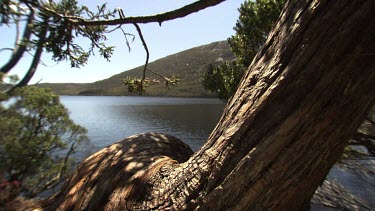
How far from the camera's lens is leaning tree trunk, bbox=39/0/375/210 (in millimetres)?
1861

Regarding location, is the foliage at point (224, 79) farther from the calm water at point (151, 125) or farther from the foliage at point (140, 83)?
the calm water at point (151, 125)

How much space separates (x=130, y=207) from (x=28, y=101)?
12.9 meters

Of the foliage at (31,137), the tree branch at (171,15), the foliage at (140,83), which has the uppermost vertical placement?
the tree branch at (171,15)

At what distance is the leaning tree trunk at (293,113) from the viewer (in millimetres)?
1861

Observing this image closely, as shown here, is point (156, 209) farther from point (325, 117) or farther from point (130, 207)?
point (325, 117)

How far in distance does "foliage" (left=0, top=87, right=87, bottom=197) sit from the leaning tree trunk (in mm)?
12375

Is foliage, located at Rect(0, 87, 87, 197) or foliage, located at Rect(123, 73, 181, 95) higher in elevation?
foliage, located at Rect(123, 73, 181, 95)

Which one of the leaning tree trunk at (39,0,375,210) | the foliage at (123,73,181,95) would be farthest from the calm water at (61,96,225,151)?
the leaning tree trunk at (39,0,375,210)

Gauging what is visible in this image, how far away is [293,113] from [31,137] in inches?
548

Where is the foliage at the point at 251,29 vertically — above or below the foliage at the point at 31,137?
above

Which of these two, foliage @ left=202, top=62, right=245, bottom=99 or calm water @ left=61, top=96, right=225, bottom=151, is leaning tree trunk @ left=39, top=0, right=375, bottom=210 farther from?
calm water @ left=61, top=96, right=225, bottom=151

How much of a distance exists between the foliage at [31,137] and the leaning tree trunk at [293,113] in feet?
40.6

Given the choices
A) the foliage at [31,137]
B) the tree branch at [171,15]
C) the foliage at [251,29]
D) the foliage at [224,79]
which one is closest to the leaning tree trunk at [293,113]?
the tree branch at [171,15]

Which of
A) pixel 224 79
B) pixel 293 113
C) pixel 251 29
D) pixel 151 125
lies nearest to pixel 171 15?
pixel 293 113
